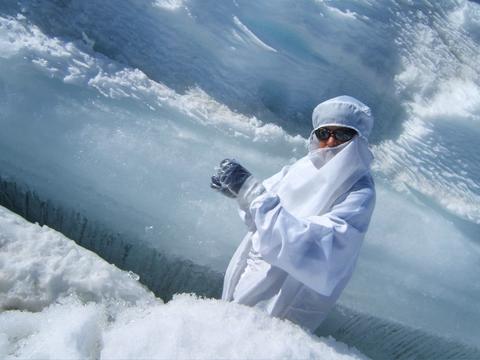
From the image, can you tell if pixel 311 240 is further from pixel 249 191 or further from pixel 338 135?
pixel 338 135

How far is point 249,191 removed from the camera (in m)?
1.39

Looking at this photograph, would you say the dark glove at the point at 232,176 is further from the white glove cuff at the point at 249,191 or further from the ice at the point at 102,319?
the ice at the point at 102,319

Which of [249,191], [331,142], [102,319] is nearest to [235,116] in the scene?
[331,142]

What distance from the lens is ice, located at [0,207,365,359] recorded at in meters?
1.08

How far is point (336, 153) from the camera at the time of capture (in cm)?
147

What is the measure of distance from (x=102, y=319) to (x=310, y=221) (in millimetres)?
666

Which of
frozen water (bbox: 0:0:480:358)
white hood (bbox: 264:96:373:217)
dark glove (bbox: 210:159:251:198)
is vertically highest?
white hood (bbox: 264:96:373:217)

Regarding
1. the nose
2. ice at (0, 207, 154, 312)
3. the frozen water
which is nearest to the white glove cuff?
the nose

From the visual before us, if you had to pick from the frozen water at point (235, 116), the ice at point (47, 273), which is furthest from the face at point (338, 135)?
the frozen water at point (235, 116)

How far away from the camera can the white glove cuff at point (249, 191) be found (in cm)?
137

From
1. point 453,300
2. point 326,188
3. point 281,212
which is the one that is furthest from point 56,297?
point 453,300

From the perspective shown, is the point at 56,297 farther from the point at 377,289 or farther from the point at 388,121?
the point at 388,121

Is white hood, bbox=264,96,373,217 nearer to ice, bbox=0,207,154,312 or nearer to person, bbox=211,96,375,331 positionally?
person, bbox=211,96,375,331

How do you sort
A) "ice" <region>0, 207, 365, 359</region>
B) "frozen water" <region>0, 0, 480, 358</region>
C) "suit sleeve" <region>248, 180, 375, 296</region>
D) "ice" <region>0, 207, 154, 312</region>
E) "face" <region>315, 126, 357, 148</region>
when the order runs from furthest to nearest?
1. "frozen water" <region>0, 0, 480, 358</region>
2. "face" <region>315, 126, 357, 148</region>
3. "ice" <region>0, 207, 154, 312</region>
4. "suit sleeve" <region>248, 180, 375, 296</region>
5. "ice" <region>0, 207, 365, 359</region>
